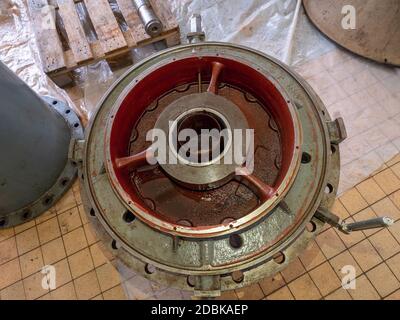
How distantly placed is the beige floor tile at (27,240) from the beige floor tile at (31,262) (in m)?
0.03

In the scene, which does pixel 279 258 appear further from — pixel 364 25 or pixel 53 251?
pixel 364 25

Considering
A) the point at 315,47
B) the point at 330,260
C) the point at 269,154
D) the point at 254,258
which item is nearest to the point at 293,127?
the point at 269,154

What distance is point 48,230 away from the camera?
6.31 feet

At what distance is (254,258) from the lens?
4.05 feet

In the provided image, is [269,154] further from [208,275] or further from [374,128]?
[374,128]

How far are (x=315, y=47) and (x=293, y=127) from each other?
4.16ft

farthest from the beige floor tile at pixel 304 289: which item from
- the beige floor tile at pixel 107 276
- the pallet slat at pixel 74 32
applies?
the pallet slat at pixel 74 32

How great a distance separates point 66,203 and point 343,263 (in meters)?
1.67

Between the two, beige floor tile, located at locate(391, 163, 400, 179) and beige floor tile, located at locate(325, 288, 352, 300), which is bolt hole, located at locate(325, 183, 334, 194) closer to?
beige floor tile, located at locate(325, 288, 352, 300)

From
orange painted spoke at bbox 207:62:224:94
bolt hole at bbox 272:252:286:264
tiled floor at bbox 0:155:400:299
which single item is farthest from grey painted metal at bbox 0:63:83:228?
bolt hole at bbox 272:252:286:264

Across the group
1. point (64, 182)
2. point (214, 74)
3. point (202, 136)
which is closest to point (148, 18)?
point (214, 74)

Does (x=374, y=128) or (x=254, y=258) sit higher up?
(x=254, y=258)

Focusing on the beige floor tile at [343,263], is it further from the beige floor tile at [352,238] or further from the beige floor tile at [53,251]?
the beige floor tile at [53,251]

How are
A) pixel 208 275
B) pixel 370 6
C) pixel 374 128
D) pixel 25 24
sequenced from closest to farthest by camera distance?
pixel 208 275 < pixel 374 128 < pixel 370 6 < pixel 25 24
